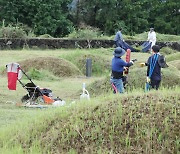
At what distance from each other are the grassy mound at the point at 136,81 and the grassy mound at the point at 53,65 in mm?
4148

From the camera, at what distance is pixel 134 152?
6148 mm

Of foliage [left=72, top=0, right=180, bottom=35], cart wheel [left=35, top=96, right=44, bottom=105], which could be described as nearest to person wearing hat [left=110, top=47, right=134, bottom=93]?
cart wheel [left=35, top=96, right=44, bottom=105]

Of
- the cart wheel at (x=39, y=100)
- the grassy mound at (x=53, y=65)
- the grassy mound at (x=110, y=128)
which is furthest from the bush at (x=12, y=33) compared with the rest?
the grassy mound at (x=110, y=128)

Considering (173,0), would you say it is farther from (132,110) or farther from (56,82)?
(132,110)

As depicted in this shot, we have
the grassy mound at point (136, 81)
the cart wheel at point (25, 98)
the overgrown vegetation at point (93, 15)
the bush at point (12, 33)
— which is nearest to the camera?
the cart wheel at point (25, 98)

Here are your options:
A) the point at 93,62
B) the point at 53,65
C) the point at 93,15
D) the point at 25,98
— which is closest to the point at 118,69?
the point at 25,98

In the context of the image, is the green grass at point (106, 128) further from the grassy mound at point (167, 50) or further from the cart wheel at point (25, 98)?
the grassy mound at point (167, 50)

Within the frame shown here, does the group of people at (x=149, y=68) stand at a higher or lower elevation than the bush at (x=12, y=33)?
higher

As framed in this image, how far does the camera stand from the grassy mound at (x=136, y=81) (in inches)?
494

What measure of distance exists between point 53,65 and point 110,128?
11033 millimetres

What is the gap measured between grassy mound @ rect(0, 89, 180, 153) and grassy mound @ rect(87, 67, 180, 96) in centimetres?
550

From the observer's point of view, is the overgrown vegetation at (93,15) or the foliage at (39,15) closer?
the foliage at (39,15)

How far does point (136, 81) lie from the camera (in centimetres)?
1262

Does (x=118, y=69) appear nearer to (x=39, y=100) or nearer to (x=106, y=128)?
(x=39, y=100)
